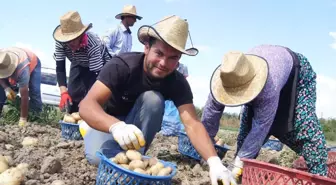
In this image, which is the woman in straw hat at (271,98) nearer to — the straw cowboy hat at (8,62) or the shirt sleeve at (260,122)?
the shirt sleeve at (260,122)

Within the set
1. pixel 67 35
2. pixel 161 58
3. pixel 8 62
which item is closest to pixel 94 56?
pixel 67 35

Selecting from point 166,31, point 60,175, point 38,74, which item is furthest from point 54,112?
point 166,31

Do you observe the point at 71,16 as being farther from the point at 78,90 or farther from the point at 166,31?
the point at 166,31

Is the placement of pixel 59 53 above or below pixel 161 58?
below

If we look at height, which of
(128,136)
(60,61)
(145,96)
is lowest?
(60,61)

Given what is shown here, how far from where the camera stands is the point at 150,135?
290 centimetres

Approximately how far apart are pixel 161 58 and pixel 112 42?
304 centimetres

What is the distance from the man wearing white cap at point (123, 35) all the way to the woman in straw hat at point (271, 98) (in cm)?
266

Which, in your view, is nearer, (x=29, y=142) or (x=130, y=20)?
(x=29, y=142)

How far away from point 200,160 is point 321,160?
42.1 inches

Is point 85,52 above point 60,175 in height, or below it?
above

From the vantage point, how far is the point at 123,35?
5488mm

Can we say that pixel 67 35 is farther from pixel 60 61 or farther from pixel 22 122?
pixel 22 122

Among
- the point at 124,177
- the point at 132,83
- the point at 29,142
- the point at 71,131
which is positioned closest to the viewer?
the point at 124,177
